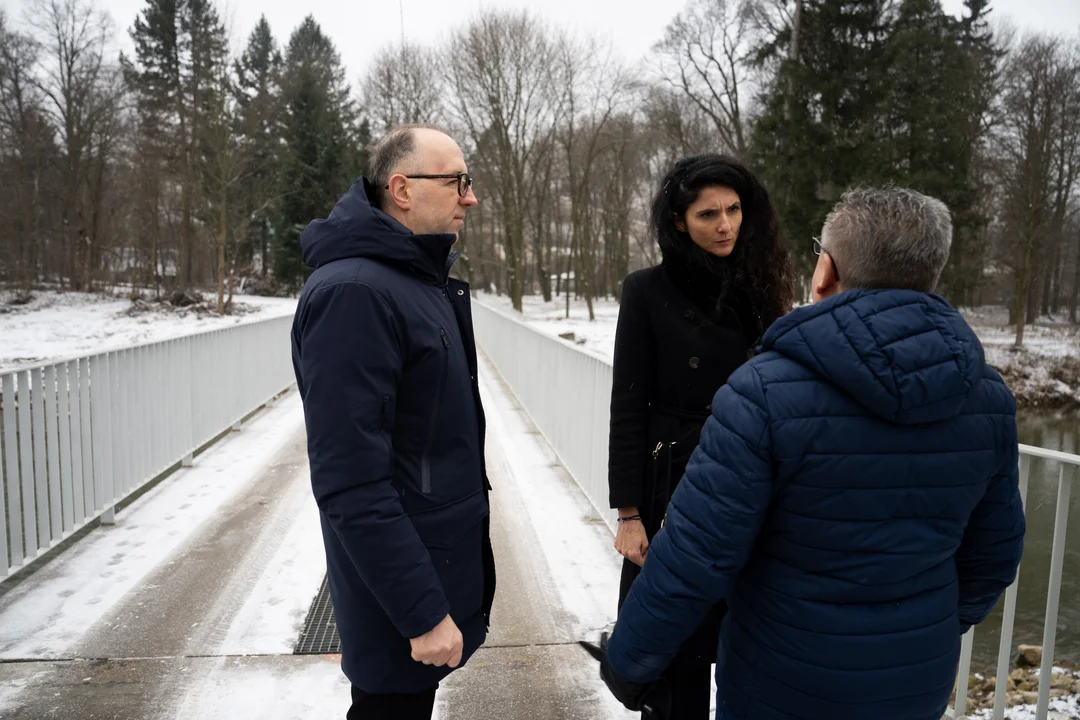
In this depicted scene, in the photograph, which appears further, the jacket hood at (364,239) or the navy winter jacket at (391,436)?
the jacket hood at (364,239)

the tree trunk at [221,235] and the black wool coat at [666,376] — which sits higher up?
the tree trunk at [221,235]

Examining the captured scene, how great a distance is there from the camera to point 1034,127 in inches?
991

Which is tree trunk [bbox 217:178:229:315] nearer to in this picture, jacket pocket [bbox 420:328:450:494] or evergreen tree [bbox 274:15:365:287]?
evergreen tree [bbox 274:15:365:287]

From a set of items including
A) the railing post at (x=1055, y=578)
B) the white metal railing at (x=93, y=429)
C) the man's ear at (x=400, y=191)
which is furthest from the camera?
the white metal railing at (x=93, y=429)

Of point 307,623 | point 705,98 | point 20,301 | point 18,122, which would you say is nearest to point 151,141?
point 18,122

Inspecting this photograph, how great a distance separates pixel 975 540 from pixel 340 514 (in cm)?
135

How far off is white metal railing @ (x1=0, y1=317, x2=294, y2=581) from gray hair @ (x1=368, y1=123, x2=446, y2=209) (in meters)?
2.79

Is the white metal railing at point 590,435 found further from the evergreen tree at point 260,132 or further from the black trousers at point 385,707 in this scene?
the evergreen tree at point 260,132

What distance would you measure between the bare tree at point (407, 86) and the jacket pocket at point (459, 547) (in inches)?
1475

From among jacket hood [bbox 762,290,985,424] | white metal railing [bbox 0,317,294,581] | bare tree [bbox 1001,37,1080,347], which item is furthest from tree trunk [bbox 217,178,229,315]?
jacket hood [bbox 762,290,985,424]

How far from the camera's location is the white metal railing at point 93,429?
151 inches

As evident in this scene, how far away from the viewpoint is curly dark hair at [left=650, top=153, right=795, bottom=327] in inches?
91.3

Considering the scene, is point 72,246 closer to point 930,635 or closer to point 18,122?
point 18,122

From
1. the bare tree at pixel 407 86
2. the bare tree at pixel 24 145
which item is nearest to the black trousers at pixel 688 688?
the bare tree at pixel 24 145
